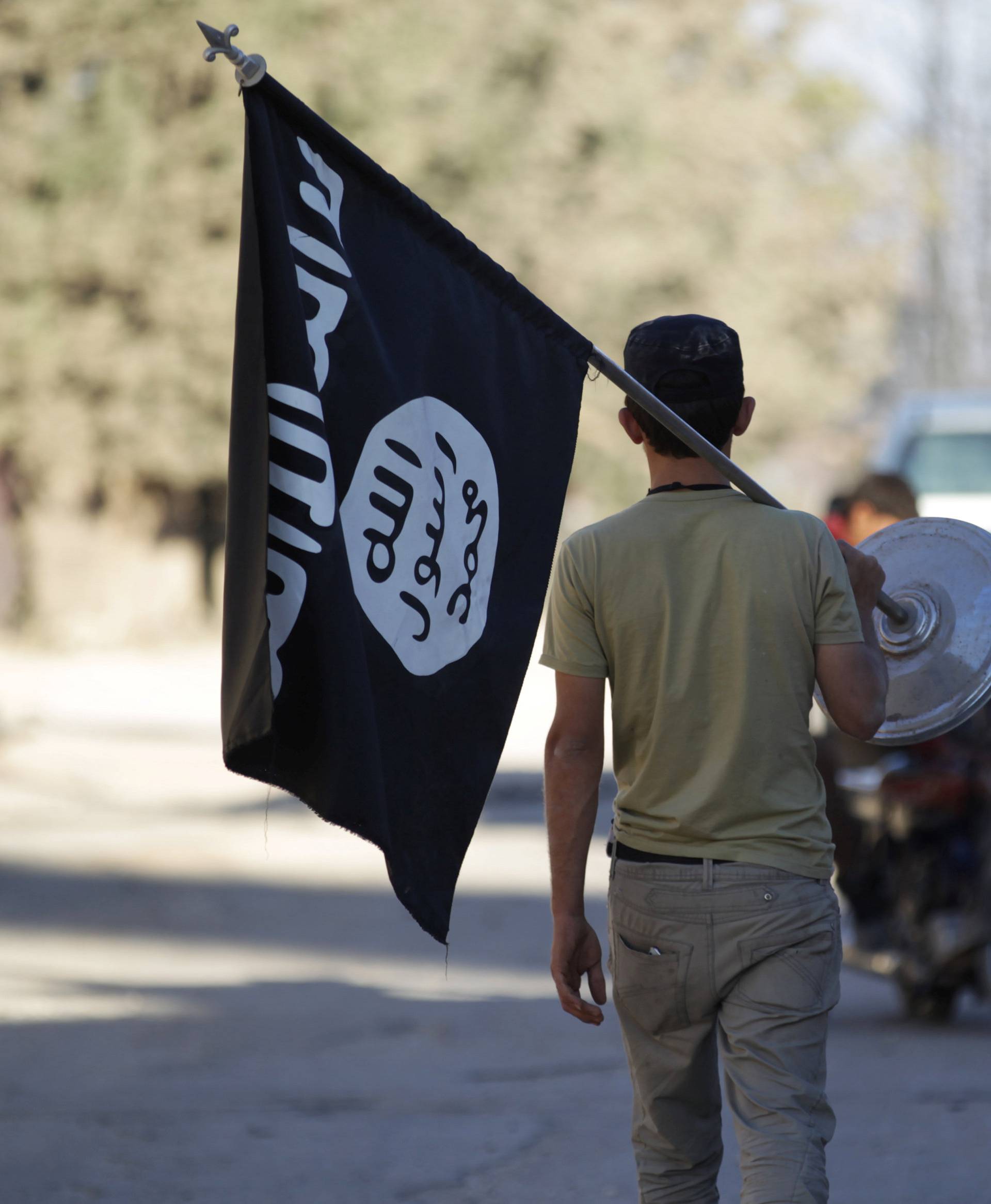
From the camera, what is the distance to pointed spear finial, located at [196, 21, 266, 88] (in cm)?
262

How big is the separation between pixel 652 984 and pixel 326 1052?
3141 millimetres

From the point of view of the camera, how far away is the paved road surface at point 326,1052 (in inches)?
175

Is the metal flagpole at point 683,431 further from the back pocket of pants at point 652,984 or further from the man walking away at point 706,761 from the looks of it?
the back pocket of pants at point 652,984

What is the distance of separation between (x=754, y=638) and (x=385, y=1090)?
2.92m

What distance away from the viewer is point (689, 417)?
293 centimetres

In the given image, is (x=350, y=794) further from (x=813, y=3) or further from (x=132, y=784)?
(x=813, y=3)

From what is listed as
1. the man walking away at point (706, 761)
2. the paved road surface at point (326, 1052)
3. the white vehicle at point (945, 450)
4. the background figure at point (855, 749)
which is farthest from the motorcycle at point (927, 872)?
the white vehicle at point (945, 450)

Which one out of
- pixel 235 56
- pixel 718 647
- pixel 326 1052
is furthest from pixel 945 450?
pixel 235 56

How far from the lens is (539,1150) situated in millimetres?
4633

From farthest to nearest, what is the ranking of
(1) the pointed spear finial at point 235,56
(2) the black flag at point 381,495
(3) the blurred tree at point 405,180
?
(3) the blurred tree at point 405,180, (2) the black flag at point 381,495, (1) the pointed spear finial at point 235,56

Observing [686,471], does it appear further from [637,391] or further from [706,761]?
[706,761]

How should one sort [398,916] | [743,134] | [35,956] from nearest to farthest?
[35,956], [398,916], [743,134]

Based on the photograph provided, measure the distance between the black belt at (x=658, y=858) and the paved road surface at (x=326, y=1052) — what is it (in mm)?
1603

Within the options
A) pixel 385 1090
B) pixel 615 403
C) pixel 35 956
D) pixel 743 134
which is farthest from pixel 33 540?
pixel 385 1090
